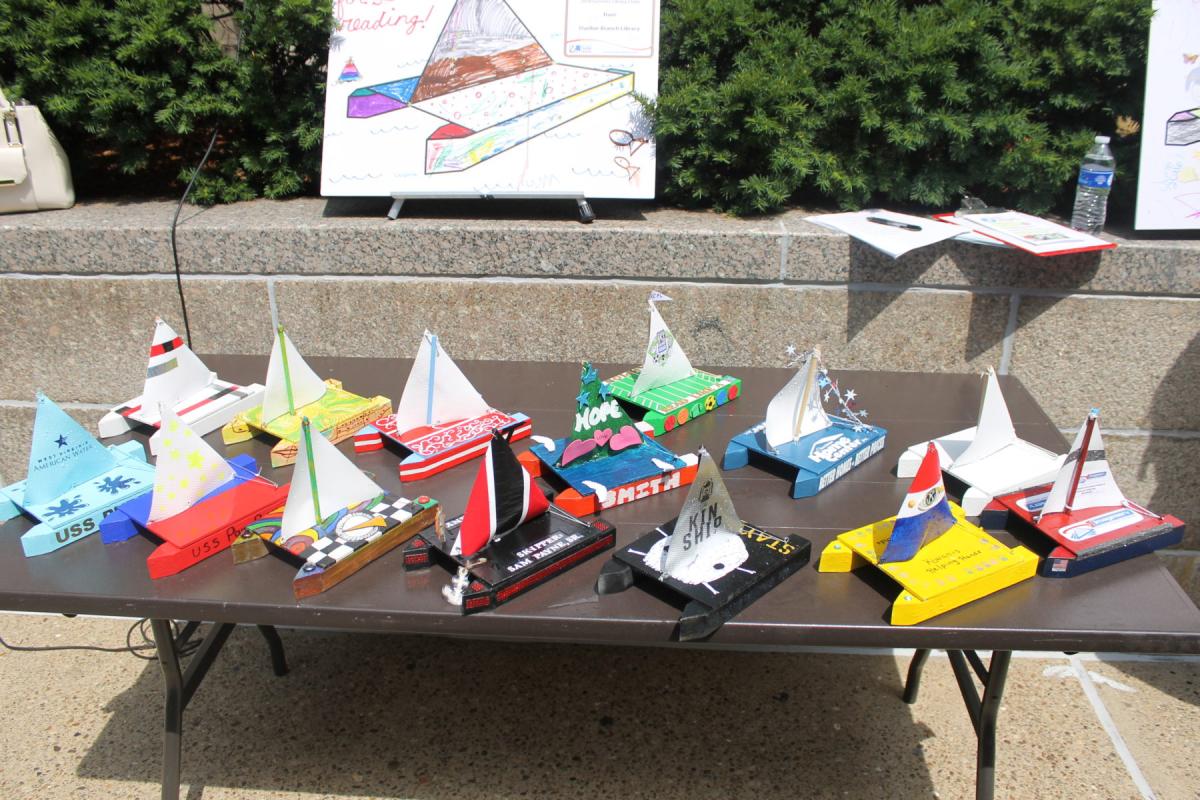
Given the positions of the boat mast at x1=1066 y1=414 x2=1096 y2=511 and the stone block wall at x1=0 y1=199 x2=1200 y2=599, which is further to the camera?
the stone block wall at x1=0 y1=199 x2=1200 y2=599

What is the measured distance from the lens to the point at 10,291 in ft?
11.1

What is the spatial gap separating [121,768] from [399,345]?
163cm

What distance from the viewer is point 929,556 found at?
1.72 meters

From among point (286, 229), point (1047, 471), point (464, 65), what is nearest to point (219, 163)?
point (286, 229)

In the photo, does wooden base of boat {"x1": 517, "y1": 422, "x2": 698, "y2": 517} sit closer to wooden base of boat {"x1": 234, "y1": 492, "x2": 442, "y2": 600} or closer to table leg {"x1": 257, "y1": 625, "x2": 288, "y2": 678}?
wooden base of boat {"x1": 234, "y1": 492, "x2": 442, "y2": 600}

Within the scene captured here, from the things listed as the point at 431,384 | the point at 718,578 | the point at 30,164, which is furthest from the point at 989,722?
the point at 30,164

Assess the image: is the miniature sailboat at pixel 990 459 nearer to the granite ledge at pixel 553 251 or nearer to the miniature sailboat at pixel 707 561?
the miniature sailboat at pixel 707 561

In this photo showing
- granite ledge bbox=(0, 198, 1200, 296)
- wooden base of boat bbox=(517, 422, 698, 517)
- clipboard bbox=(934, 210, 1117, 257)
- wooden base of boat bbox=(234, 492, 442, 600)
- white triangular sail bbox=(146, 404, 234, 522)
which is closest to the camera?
wooden base of boat bbox=(234, 492, 442, 600)

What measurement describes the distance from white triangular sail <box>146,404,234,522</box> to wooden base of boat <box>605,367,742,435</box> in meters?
1.07

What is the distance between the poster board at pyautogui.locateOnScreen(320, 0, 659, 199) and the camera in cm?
331

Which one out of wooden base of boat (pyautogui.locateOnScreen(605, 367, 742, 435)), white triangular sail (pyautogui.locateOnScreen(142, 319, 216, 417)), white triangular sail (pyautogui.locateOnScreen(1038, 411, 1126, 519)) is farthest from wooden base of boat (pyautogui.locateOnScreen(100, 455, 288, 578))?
white triangular sail (pyautogui.locateOnScreen(1038, 411, 1126, 519))

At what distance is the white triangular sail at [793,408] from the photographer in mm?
2145

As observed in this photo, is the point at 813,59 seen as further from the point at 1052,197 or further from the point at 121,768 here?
the point at 121,768

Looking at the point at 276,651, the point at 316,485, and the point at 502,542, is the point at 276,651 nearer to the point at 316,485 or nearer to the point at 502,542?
the point at 316,485
